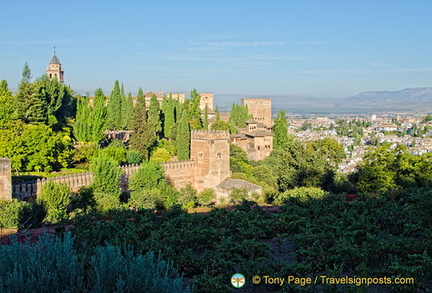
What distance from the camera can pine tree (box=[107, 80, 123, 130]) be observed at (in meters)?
41.4

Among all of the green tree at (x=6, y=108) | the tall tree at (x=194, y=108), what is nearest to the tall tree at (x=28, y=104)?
the green tree at (x=6, y=108)

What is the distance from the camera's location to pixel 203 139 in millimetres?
31500

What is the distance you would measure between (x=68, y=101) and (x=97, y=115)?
7.62m

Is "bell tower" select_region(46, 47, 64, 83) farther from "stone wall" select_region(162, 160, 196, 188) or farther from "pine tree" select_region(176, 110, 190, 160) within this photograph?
"stone wall" select_region(162, 160, 196, 188)

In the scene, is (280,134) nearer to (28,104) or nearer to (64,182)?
(28,104)

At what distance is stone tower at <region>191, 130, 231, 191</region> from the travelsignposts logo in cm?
2388

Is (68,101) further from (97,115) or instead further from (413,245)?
(413,245)

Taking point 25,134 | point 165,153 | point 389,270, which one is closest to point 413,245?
point 389,270

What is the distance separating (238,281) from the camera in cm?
677

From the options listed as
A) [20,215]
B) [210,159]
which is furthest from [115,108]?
[20,215]

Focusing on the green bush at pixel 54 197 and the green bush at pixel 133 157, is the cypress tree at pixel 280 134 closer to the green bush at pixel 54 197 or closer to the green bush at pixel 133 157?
the green bush at pixel 133 157

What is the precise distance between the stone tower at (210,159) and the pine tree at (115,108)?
12497 millimetres

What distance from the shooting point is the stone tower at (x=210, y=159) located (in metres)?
30.9

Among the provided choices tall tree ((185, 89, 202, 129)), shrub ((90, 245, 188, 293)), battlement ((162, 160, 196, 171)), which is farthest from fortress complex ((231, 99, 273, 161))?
shrub ((90, 245, 188, 293))
